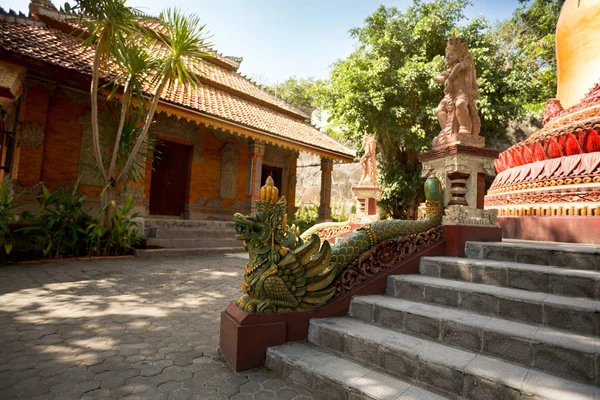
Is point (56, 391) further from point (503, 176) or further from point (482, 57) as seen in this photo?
point (482, 57)

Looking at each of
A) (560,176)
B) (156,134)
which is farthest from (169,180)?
(560,176)

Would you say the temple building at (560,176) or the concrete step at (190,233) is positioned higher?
the temple building at (560,176)

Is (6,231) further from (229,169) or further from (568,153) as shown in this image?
(568,153)

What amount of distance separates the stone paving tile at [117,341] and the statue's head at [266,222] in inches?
39.9

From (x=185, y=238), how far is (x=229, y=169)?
412cm

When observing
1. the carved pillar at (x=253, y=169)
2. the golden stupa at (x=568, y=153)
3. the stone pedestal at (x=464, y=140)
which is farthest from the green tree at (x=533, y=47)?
the stone pedestal at (x=464, y=140)

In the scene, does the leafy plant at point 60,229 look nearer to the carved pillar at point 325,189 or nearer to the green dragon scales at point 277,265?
the green dragon scales at point 277,265

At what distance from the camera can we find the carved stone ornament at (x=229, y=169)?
11977 mm

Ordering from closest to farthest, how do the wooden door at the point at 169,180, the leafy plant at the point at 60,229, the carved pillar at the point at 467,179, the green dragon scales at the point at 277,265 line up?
1. the green dragon scales at the point at 277,265
2. the carved pillar at the point at 467,179
3. the leafy plant at the point at 60,229
4. the wooden door at the point at 169,180

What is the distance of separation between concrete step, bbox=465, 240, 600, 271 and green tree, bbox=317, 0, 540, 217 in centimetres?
1159

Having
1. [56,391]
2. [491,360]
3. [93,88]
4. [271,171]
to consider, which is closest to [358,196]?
[271,171]

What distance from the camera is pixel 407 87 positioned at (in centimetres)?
1416

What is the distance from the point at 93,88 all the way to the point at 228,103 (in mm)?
5363

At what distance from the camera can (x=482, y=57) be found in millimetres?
13656
